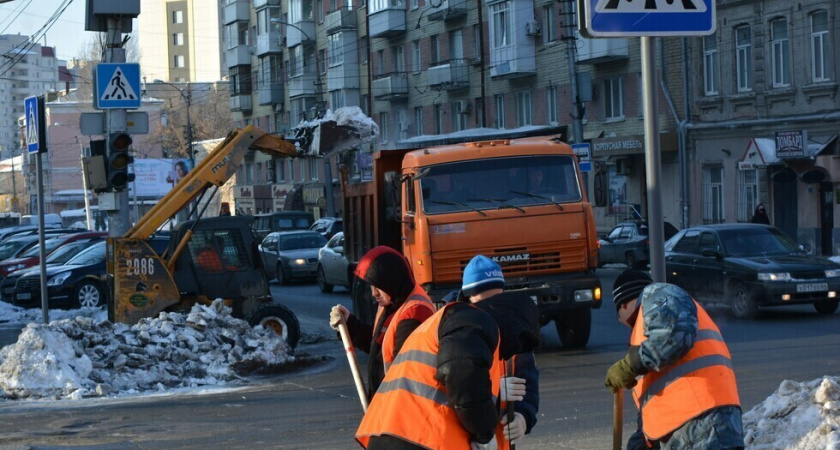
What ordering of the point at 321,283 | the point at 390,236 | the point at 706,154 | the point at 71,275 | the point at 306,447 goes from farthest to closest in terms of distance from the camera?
the point at 706,154 < the point at 321,283 < the point at 71,275 < the point at 390,236 < the point at 306,447

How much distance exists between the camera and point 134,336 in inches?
566

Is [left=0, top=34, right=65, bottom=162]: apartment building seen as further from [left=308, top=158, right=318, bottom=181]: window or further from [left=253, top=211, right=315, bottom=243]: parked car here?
[left=253, top=211, right=315, bottom=243]: parked car

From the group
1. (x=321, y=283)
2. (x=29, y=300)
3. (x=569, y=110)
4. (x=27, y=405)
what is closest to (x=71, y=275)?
(x=29, y=300)

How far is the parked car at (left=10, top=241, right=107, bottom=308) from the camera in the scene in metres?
24.5

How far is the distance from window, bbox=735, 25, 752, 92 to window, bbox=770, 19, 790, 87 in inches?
43.9

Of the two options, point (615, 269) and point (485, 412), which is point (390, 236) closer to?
point (485, 412)

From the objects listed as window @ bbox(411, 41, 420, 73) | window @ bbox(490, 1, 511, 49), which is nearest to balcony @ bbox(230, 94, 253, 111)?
window @ bbox(411, 41, 420, 73)

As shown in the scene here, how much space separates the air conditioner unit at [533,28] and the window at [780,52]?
12.1m

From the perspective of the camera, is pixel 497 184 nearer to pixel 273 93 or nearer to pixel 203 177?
pixel 203 177

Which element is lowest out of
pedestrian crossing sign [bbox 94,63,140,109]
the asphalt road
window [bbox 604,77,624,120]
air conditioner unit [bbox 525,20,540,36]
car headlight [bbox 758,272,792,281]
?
the asphalt road

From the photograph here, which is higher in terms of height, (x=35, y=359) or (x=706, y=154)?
(x=706, y=154)

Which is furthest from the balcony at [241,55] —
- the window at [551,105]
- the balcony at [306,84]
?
the window at [551,105]

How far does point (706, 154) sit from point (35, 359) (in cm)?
2864

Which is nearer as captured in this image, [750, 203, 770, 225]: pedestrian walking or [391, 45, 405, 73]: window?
[750, 203, 770, 225]: pedestrian walking
